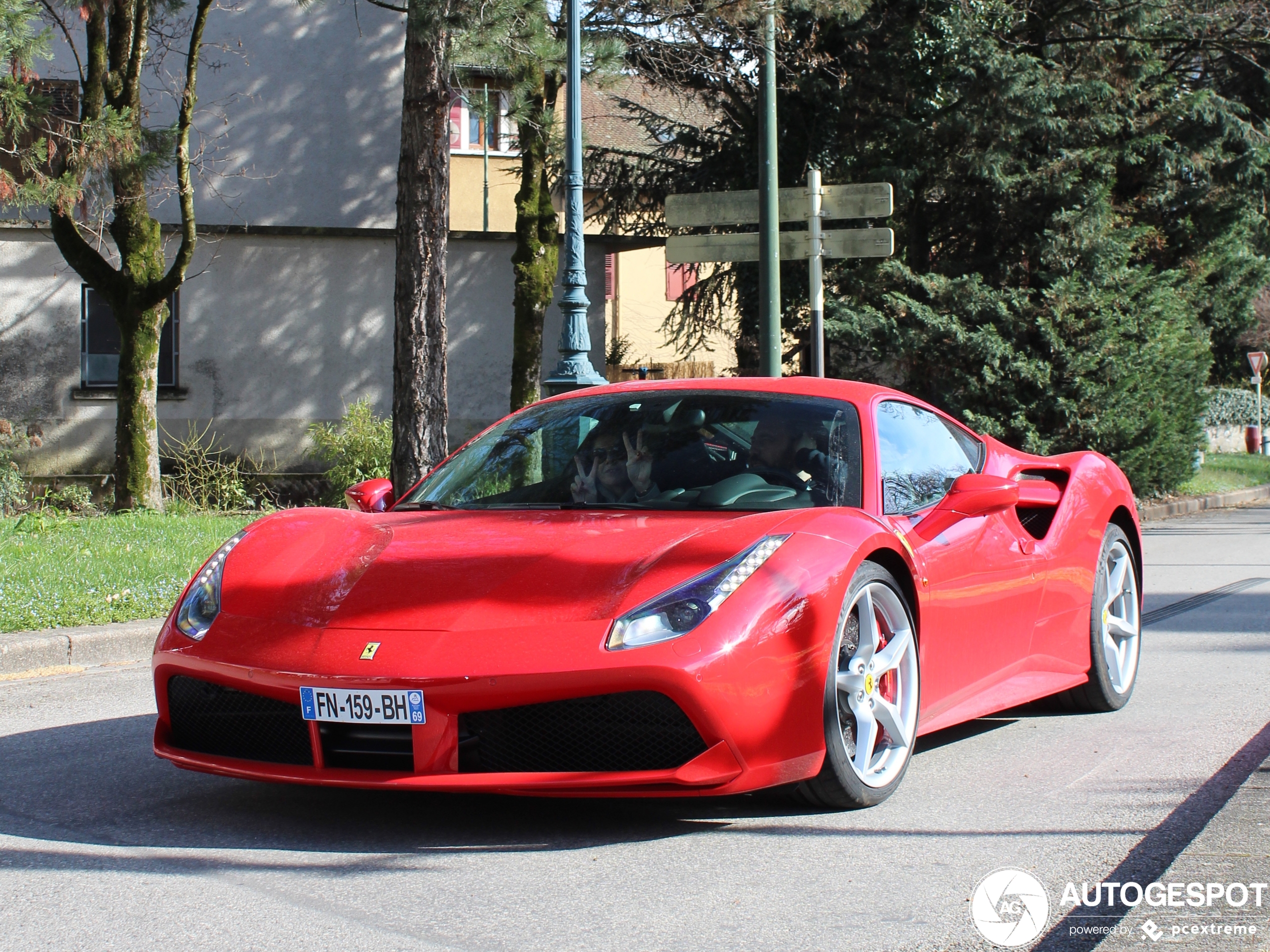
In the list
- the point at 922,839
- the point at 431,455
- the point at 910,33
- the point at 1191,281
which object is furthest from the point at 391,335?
the point at 922,839

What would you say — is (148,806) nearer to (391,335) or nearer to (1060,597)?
(1060,597)

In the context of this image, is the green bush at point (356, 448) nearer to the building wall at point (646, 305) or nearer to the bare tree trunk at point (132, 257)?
the bare tree trunk at point (132, 257)

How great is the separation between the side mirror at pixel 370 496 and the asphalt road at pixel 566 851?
1092 millimetres

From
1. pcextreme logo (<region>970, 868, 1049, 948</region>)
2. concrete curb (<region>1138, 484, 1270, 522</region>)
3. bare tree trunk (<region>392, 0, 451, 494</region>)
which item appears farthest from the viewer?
concrete curb (<region>1138, 484, 1270, 522</region>)

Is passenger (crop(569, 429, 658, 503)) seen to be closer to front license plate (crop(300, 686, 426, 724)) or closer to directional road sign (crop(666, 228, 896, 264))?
front license plate (crop(300, 686, 426, 724))

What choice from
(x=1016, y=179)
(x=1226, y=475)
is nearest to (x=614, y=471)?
(x=1016, y=179)

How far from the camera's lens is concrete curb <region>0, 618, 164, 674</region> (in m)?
6.67

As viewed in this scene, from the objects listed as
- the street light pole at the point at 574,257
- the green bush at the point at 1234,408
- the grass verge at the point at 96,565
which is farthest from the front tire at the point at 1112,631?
the green bush at the point at 1234,408

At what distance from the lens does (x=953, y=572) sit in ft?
15.2

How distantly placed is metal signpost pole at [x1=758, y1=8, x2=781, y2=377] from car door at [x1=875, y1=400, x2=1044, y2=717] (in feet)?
25.4

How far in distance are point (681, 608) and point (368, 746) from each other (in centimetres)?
90

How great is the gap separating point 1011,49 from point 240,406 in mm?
11400

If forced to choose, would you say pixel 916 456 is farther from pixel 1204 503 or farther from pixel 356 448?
pixel 1204 503

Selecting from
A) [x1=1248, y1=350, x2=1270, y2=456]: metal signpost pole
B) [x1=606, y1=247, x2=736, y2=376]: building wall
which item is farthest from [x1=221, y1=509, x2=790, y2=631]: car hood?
[x1=1248, y1=350, x2=1270, y2=456]: metal signpost pole
